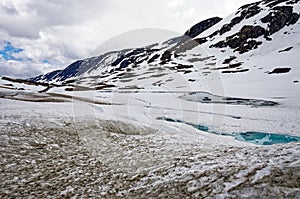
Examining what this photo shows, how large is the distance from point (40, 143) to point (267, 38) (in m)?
150

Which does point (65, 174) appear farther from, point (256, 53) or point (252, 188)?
point (256, 53)

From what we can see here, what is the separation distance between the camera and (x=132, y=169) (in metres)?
9.38

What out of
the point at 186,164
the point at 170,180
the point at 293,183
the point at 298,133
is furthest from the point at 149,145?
the point at 298,133

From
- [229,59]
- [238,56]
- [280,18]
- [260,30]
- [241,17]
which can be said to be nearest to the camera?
[229,59]

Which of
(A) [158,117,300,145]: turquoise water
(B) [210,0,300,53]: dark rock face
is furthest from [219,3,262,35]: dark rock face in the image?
(A) [158,117,300,145]: turquoise water

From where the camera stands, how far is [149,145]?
44.2 ft

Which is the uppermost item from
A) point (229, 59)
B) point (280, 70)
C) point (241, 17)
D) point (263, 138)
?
point (241, 17)

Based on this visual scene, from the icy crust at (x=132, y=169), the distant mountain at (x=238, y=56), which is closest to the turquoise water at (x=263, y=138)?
the icy crust at (x=132, y=169)

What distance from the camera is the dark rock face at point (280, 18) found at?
454ft

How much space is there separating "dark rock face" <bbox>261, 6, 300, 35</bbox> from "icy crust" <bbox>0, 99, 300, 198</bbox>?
506ft

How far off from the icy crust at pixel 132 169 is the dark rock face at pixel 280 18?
506 feet

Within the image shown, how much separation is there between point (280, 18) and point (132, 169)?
166386 mm

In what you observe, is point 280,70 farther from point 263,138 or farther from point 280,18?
point 280,18

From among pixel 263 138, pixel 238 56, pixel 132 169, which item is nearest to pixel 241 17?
pixel 238 56
